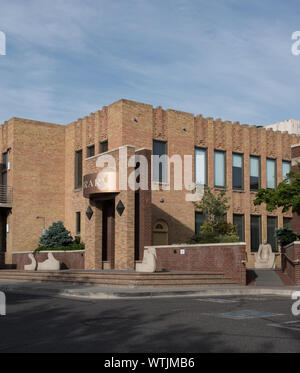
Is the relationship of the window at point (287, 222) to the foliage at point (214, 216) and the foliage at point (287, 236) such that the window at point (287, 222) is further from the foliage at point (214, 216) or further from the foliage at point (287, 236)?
the foliage at point (214, 216)

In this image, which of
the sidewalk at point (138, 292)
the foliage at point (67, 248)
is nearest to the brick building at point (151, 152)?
the foliage at point (67, 248)

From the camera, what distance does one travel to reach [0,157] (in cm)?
4144

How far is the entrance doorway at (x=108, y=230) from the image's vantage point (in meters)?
30.0

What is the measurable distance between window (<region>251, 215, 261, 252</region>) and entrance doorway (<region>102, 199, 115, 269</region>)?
13512 mm

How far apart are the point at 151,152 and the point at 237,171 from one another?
847cm

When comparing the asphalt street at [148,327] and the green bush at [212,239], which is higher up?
the green bush at [212,239]

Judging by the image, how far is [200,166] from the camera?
3709 cm

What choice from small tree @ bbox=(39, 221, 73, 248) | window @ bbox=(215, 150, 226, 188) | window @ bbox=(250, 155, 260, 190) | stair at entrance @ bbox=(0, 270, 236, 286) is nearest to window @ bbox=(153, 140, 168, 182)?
window @ bbox=(215, 150, 226, 188)

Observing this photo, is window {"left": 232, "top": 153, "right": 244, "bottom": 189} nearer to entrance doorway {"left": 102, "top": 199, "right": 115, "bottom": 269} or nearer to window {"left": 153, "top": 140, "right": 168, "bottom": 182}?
window {"left": 153, "top": 140, "right": 168, "bottom": 182}

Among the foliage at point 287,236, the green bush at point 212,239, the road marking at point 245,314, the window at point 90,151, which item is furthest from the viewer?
the window at point 90,151

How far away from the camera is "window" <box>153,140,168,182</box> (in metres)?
34.6

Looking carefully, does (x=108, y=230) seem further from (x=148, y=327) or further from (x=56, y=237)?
(x=148, y=327)

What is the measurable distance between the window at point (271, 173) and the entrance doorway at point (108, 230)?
1584 cm

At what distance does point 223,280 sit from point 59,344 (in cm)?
1540
